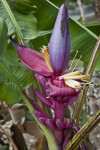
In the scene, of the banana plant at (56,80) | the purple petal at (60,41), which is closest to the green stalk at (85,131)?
the banana plant at (56,80)

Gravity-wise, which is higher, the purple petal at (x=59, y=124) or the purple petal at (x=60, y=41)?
the purple petal at (x=60, y=41)

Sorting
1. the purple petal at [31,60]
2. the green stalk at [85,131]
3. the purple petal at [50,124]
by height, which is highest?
the purple petal at [31,60]

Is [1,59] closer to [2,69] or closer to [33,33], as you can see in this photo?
[2,69]

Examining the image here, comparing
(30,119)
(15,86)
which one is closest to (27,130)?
(30,119)

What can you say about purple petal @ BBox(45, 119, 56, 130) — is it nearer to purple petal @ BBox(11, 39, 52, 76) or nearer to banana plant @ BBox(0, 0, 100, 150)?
banana plant @ BBox(0, 0, 100, 150)

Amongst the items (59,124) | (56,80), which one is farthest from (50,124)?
(56,80)

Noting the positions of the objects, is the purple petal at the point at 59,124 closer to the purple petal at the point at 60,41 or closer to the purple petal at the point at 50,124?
the purple petal at the point at 50,124
